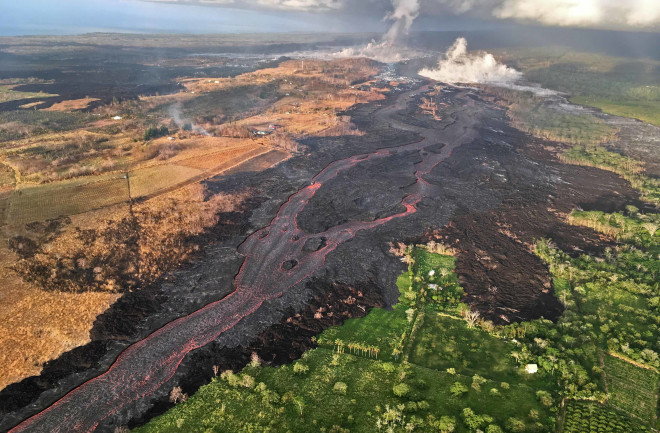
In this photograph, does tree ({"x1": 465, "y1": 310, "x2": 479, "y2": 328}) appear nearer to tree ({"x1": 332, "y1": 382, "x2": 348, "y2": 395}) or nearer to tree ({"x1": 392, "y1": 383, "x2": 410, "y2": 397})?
tree ({"x1": 392, "y1": 383, "x2": 410, "y2": 397})

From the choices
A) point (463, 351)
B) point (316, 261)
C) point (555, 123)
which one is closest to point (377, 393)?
point (463, 351)

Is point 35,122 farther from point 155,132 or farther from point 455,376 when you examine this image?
point 455,376

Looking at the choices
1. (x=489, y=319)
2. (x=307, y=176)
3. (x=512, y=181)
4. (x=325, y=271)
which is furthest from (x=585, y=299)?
(x=307, y=176)

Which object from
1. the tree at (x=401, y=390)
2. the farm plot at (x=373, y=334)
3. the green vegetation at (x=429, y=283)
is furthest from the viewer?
the green vegetation at (x=429, y=283)

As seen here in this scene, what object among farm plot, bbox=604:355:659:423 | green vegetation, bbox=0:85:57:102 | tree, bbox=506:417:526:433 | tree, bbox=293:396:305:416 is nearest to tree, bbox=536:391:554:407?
tree, bbox=506:417:526:433

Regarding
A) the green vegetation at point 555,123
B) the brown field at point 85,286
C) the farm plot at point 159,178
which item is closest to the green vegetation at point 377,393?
the brown field at point 85,286

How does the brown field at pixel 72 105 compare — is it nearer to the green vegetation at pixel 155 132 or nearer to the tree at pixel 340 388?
the green vegetation at pixel 155 132

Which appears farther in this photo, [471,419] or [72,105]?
[72,105]
